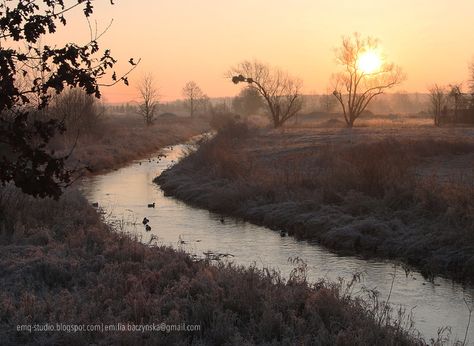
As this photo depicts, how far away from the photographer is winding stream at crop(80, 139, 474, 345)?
9.70 m

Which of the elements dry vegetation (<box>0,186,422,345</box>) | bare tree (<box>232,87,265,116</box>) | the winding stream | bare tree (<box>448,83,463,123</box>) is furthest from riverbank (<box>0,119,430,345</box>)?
bare tree (<box>232,87,265,116</box>)

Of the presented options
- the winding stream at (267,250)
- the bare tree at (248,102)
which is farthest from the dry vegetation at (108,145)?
the bare tree at (248,102)

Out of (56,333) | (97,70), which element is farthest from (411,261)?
(97,70)

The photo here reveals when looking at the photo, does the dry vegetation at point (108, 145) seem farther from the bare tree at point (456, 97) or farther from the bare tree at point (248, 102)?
the bare tree at point (248, 102)

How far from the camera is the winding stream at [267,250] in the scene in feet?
31.8

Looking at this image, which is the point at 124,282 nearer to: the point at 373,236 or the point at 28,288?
the point at 28,288

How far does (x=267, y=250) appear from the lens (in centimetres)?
1416

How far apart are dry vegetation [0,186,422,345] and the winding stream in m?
1.37

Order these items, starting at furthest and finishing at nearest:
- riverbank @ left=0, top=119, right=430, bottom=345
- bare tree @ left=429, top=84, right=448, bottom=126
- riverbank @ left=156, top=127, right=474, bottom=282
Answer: bare tree @ left=429, top=84, right=448, bottom=126 → riverbank @ left=156, top=127, right=474, bottom=282 → riverbank @ left=0, top=119, right=430, bottom=345

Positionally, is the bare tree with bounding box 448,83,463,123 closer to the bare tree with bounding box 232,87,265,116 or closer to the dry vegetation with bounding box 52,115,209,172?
the dry vegetation with bounding box 52,115,209,172

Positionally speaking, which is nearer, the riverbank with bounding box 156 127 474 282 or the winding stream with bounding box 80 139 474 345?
the winding stream with bounding box 80 139 474 345

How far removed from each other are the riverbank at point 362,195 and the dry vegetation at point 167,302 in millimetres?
5379

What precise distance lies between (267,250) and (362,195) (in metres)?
5.18

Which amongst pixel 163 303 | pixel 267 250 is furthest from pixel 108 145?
pixel 163 303
